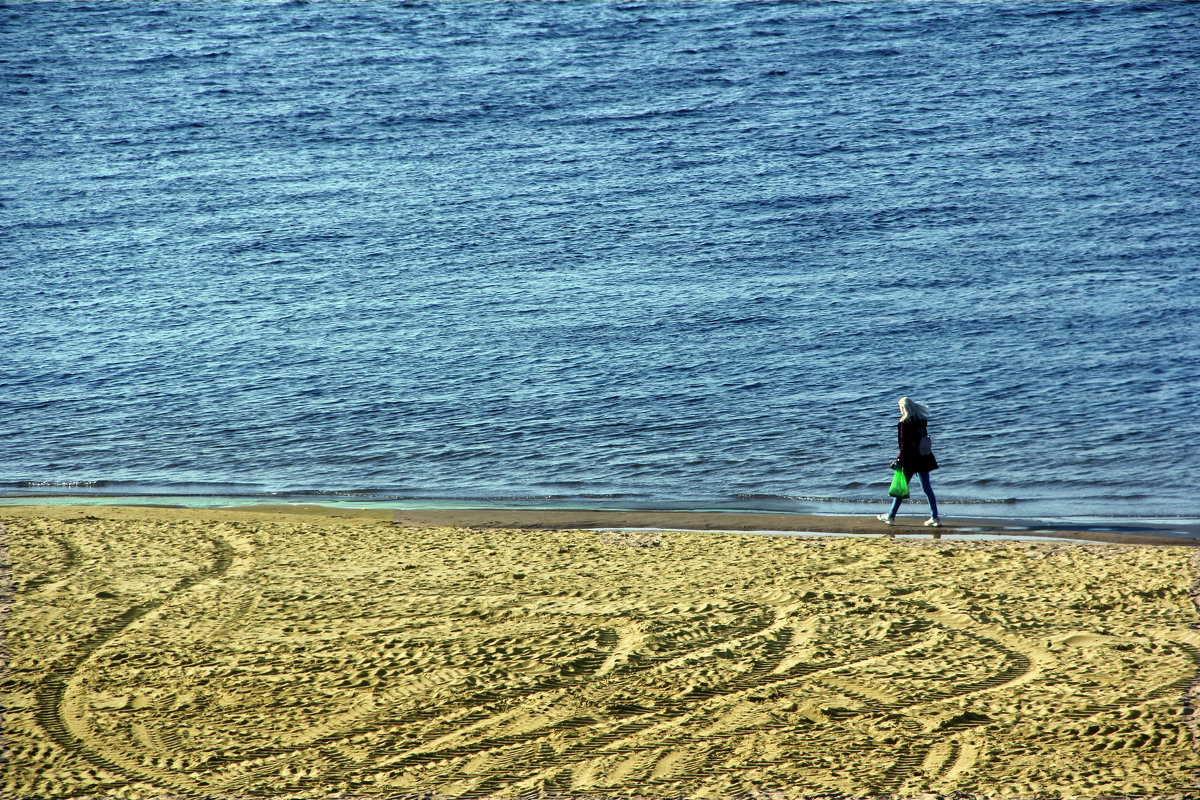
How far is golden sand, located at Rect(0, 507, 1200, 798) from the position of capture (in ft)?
17.8

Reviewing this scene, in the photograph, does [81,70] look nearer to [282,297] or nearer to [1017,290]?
[282,297]

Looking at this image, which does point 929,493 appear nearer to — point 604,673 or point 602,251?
point 604,673

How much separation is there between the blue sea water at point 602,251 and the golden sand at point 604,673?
17.2 ft

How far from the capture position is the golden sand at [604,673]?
17.8ft

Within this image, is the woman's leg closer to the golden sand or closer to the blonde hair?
the blonde hair

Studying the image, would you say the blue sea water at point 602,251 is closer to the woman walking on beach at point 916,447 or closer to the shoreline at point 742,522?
the shoreline at point 742,522

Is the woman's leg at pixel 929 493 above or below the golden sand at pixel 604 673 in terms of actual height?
below

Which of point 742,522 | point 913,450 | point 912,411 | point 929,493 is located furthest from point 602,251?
point 929,493

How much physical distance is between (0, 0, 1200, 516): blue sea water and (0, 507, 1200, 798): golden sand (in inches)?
206

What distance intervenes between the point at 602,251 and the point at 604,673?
27.3 meters

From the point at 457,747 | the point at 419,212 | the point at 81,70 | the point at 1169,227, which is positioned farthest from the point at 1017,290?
the point at 81,70

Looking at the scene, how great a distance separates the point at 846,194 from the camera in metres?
34.7

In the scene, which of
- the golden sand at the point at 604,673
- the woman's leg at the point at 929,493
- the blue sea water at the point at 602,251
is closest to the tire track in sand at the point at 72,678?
the golden sand at the point at 604,673

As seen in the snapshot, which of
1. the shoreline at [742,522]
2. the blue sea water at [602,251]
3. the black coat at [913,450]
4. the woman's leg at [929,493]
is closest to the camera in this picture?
the shoreline at [742,522]
